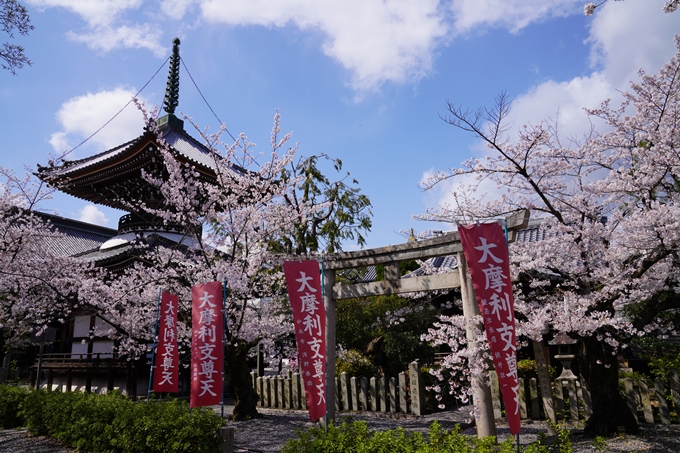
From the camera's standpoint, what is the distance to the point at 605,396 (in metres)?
7.82

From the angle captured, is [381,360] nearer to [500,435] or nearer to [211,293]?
[500,435]

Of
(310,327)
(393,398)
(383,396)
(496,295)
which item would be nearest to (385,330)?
(383,396)

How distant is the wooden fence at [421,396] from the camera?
8.88 meters

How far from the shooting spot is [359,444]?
5258 millimetres

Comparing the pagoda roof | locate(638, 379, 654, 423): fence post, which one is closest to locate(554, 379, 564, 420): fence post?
locate(638, 379, 654, 423): fence post

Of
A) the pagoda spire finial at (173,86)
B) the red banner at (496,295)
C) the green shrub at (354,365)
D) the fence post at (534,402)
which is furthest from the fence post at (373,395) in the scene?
the pagoda spire finial at (173,86)

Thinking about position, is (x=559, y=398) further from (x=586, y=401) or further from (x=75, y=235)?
(x=75, y=235)

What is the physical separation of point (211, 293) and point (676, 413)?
8.85m

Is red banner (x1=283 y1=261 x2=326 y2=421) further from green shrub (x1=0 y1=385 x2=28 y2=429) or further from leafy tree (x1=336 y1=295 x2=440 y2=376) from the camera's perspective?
green shrub (x1=0 y1=385 x2=28 y2=429)

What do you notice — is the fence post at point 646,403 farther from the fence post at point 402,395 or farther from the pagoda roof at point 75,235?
the pagoda roof at point 75,235

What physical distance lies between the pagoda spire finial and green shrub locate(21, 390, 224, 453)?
47.4 ft

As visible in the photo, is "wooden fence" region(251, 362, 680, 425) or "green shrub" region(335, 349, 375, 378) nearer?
"wooden fence" region(251, 362, 680, 425)

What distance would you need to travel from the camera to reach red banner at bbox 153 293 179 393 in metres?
9.22

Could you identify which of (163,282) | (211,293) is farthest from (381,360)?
(211,293)
